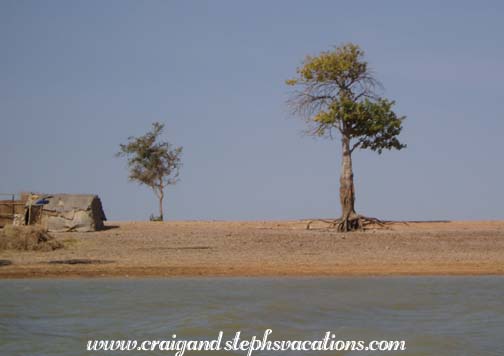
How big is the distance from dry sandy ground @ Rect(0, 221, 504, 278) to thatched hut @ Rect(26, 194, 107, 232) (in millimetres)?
887

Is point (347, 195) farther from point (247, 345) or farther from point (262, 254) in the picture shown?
point (247, 345)

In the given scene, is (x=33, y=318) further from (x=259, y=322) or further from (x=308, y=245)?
(x=308, y=245)

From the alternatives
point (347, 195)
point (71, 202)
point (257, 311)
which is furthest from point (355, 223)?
point (257, 311)


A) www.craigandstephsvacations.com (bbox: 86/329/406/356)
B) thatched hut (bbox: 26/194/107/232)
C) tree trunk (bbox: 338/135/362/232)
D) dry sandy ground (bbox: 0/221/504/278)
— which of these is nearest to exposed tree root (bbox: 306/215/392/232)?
tree trunk (bbox: 338/135/362/232)

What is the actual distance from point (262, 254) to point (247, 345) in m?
9.54

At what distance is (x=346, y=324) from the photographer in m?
13.0

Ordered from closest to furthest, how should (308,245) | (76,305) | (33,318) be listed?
(33,318) < (76,305) < (308,245)

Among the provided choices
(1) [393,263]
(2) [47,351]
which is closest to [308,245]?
(1) [393,263]

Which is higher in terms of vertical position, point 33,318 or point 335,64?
point 335,64

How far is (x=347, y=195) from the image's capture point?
2966 cm

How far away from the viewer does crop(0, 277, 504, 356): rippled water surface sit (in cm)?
1211

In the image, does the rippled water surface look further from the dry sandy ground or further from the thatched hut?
the thatched hut

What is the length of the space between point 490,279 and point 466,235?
762 centimetres

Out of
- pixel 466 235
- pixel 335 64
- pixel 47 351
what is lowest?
pixel 47 351
